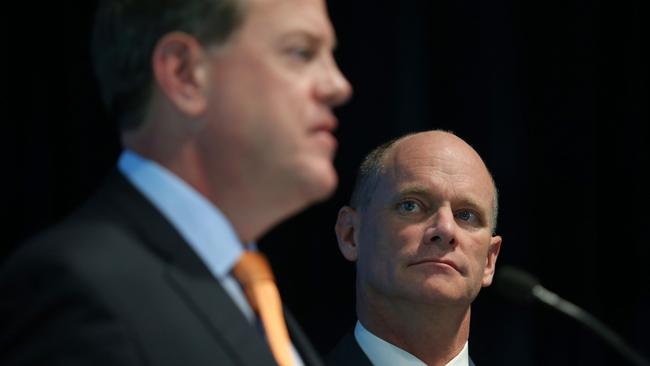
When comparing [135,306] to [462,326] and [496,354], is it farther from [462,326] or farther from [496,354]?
[496,354]

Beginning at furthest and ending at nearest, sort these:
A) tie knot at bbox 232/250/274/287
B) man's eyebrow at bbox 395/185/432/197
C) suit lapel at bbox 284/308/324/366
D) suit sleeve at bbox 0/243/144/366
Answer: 1. man's eyebrow at bbox 395/185/432/197
2. suit lapel at bbox 284/308/324/366
3. tie knot at bbox 232/250/274/287
4. suit sleeve at bbox 0/243/144/366

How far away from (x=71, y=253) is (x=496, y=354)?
2937 mm

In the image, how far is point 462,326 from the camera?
2740mm

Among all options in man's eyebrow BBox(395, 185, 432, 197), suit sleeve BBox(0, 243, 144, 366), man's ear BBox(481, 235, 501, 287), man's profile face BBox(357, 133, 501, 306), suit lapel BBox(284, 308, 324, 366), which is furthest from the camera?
man's ear BBox(481, 235, 501, 287)

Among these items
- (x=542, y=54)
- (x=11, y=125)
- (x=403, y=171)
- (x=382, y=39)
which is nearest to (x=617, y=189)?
(x=542, y=54)

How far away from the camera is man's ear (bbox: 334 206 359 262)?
2.88 meters

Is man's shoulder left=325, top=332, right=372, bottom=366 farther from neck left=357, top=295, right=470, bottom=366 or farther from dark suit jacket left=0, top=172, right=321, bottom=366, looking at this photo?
dark suit jacket left=0, top=172, right=321, bottom=366

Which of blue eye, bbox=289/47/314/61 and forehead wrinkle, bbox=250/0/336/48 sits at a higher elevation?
forehead wrinkle, bbox=250/0/336/48

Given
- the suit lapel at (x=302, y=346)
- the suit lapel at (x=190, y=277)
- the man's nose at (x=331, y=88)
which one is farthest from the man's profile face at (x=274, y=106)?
the suit lapel at (x=302, y=346)

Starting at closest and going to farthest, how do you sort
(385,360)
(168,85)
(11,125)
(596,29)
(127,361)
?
(127,361)
(168,85)
(385,360)
(11,125)
(596,29)

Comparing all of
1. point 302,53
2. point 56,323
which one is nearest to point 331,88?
point 302,53

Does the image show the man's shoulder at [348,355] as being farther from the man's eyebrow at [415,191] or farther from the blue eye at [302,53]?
the blue eye at [302,53]

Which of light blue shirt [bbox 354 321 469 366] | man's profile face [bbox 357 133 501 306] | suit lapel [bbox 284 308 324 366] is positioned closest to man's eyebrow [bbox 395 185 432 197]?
man's profile face [bbox 357 133 501 306]

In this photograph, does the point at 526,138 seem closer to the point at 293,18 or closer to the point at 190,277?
the point at 293,18
